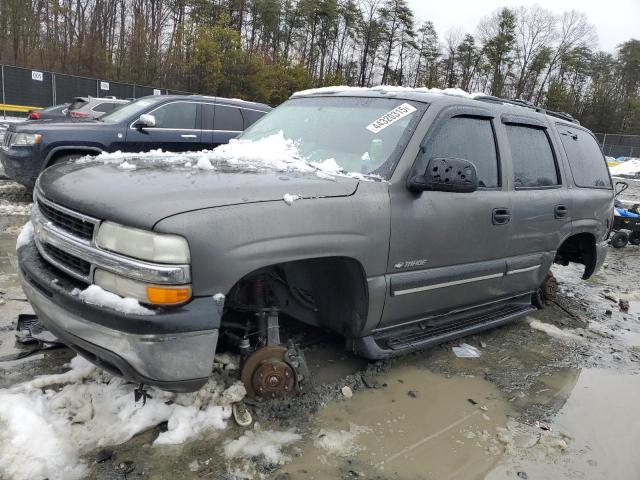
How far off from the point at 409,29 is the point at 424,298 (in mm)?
56186

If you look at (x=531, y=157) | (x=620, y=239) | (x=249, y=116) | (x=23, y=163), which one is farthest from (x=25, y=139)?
(x=620, y=239)

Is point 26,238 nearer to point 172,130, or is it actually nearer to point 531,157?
point 531,157

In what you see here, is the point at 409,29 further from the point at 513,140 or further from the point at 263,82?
the point at 513,140

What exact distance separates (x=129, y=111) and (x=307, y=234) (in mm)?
6201

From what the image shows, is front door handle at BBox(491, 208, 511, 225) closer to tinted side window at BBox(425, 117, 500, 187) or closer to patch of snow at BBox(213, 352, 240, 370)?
tinted side window at BBox(425, 117, 500, 187)

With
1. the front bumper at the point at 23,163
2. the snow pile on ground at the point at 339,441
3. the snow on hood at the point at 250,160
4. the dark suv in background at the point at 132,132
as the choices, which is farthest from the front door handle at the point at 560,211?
the front bumper at the point at 23,163

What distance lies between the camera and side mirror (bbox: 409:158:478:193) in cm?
293

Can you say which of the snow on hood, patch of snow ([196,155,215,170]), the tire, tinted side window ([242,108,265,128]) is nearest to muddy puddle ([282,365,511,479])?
the snow on hood

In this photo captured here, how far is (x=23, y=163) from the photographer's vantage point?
→ 684 centimetres

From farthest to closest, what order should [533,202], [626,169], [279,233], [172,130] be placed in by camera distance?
[626,169] < [172,130] < [533,202] < [279,233]

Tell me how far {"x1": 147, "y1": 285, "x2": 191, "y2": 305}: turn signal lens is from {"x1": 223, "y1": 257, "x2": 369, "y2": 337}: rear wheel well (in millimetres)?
533

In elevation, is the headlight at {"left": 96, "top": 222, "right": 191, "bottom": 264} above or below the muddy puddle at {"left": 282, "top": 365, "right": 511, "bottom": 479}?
above

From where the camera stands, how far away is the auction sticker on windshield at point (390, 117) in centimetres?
332

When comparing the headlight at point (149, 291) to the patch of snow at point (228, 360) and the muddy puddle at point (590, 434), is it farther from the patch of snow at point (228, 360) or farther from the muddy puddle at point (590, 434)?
the muddy puddle at point (590, 434)
